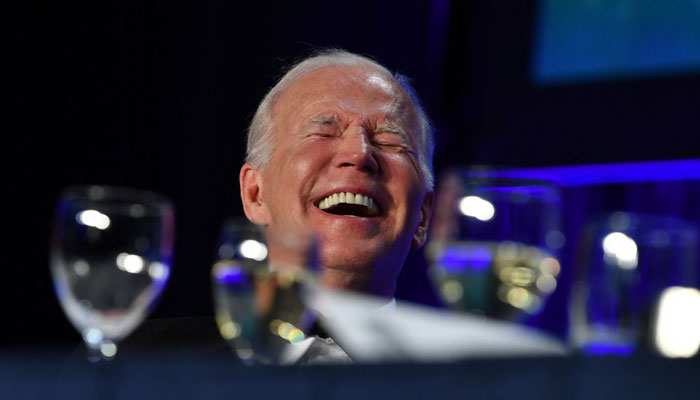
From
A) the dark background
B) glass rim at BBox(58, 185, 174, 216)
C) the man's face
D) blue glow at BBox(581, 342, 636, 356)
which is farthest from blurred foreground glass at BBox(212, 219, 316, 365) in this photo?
the dark background

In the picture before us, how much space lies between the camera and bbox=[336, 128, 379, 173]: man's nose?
2230 millimetres

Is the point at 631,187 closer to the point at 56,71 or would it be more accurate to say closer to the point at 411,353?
the point at 56,71

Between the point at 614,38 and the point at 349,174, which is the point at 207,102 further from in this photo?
the point at 349,174

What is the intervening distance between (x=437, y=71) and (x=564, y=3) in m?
0.61

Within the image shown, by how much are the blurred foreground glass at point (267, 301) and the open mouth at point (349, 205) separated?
1.40 metres

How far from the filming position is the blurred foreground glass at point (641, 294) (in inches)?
30.8

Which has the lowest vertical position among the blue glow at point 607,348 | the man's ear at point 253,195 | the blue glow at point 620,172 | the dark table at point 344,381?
the dark table at point 344,381

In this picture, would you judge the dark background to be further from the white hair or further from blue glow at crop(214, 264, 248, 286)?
blue glow at crop(214, 264, 248, 286)

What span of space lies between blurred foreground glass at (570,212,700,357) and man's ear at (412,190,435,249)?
163cm

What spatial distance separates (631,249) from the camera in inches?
31.6

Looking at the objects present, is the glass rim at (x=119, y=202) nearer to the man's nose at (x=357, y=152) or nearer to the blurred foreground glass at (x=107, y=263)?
the blurred foreground glass at (x=107, y=263)

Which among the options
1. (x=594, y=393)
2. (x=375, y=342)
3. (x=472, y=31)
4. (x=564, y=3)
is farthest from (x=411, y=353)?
(x=472, y=31)

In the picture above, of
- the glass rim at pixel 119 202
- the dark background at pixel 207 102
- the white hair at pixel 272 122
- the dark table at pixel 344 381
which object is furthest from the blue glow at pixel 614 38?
the dark table at pixel 344 381

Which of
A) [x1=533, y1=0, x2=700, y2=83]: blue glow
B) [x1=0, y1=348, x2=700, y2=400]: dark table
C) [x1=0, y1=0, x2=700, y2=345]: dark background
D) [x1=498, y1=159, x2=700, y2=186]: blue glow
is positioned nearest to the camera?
[x1=0, y1=348, x2=700, y2=400]: dark table
